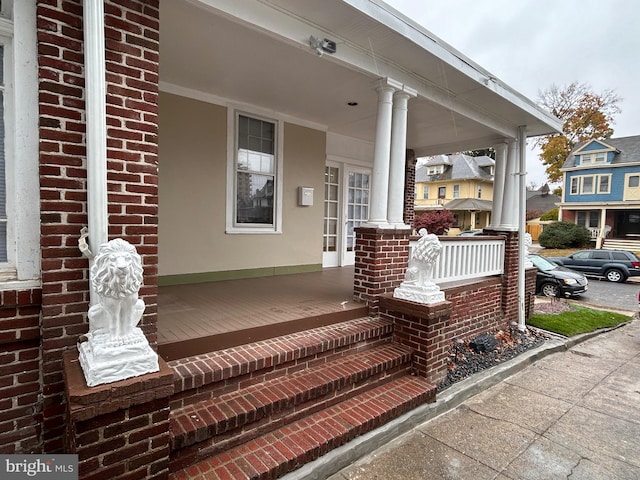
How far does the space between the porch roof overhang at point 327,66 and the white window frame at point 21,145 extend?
41.5 inches

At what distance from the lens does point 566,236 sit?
19859 millimetres

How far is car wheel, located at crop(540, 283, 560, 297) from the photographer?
31.2 ft

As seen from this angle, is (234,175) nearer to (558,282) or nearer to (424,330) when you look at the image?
(424,330)

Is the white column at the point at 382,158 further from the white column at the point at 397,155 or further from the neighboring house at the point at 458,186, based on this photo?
the neighboring house at the point at 458,186

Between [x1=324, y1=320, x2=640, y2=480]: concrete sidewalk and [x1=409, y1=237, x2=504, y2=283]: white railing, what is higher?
[x1=409, y1=237, x2=504, y2=283]: white railing

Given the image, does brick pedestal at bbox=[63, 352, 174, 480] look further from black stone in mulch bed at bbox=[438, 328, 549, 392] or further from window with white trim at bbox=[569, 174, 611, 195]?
window with white trim at bbox=[569, 174, 611, 195]

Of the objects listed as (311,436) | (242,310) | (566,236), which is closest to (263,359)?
(311,436)

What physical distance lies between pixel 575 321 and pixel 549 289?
3736 mm

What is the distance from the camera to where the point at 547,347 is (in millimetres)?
4969

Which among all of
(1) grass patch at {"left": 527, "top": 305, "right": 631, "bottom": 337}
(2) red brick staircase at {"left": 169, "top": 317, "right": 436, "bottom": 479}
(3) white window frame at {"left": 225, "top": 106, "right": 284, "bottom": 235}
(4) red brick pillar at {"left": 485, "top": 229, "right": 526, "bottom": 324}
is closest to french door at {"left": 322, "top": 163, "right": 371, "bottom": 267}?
(3) white window frame at {"left": 225, "top": 106, "right": 284, "bottom": 235}

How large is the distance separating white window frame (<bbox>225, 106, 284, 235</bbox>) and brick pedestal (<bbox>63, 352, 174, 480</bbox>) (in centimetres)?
321

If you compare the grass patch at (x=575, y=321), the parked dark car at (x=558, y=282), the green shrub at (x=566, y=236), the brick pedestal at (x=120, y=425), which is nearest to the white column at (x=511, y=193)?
the grass patch at (x=575, y=321)

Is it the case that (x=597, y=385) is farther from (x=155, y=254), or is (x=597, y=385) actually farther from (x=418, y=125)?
(x=155, y=254)

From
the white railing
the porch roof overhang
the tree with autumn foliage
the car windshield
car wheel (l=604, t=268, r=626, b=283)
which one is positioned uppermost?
the tree with autumn foliage
